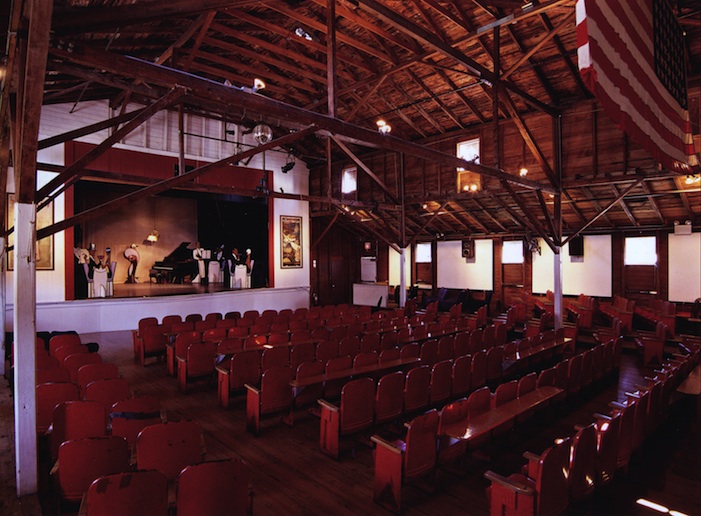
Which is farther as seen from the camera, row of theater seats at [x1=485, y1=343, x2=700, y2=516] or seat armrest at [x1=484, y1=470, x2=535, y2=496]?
row of theater seats at [x1=485, y1=343, x2=700, y2=516]

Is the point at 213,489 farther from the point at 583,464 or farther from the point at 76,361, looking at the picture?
the point at 76,361

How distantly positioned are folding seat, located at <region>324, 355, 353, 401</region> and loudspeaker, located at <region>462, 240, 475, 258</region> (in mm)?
13583

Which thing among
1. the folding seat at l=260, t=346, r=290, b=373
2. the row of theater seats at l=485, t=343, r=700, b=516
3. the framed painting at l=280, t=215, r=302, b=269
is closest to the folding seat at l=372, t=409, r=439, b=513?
the row of theater seats at l=485, t=343, r=700, b=516

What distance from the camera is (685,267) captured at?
44.8 feet

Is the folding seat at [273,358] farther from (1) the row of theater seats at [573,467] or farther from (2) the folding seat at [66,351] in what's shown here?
(1) the row of theater seats at [573,467]

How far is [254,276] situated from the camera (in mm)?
17609

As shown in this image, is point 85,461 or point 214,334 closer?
point 85,461

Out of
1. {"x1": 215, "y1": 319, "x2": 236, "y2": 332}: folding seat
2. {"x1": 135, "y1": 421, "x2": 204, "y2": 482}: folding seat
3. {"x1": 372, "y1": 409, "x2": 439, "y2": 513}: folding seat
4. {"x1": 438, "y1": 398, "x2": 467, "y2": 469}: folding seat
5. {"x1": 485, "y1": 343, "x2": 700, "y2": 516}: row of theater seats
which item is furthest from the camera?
{"x1": 215, "y1": 319, "x2": 236, "y2": 332}: folding seat

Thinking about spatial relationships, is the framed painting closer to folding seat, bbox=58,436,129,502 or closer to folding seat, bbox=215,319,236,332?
folding seat, bbox=215,319,236,332

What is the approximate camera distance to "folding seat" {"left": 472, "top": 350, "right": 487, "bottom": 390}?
23.9 ft

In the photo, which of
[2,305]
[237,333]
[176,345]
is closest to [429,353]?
[237,333]

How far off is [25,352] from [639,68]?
6.93 m

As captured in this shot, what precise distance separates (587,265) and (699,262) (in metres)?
3.43

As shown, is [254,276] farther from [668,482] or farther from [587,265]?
[668,482]
